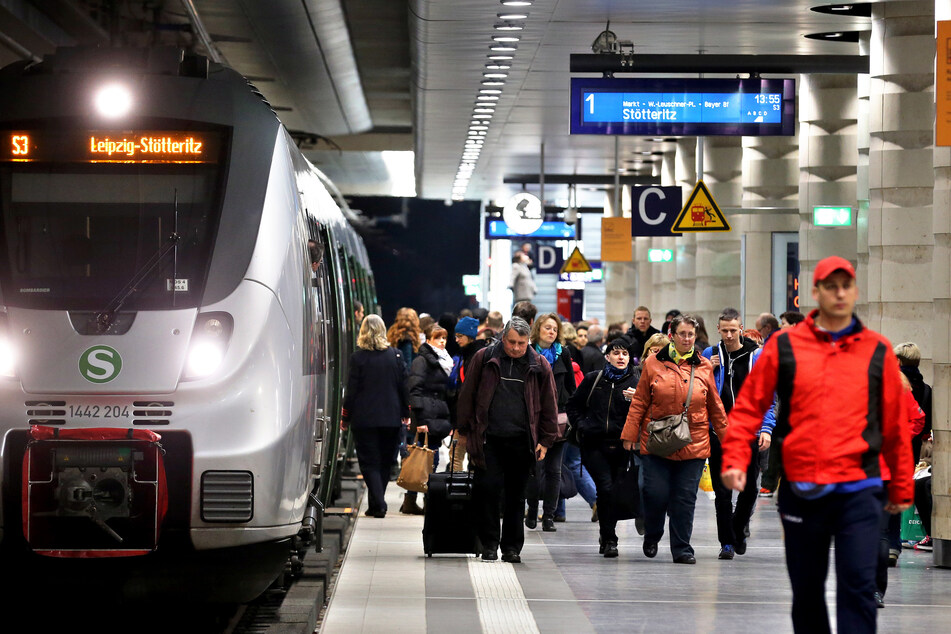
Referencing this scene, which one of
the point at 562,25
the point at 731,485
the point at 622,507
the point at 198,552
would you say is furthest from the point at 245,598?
the point at 562,25

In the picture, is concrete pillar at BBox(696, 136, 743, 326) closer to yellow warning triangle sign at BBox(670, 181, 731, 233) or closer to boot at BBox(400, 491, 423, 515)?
yellow warning triangle sign at BBox(670, 181, 731, 233)

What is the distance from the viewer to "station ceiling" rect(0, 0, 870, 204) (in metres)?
15.9

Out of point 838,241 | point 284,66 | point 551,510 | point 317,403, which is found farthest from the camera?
point 284,66

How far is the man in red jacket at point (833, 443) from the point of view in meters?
6.21

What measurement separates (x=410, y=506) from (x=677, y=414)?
4129mm

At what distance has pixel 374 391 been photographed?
14.0 meters

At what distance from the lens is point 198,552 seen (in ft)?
→ 24.5

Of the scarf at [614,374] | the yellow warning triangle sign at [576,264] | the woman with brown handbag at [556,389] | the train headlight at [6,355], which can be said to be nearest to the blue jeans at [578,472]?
the woman with brown handbag at [556,389]

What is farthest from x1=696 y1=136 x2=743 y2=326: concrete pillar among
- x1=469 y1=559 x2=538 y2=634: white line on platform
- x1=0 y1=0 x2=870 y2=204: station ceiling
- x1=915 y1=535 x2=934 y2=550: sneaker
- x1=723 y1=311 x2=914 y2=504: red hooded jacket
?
x1=723 y1=311 x2=914 y2=504: red hooded jacket

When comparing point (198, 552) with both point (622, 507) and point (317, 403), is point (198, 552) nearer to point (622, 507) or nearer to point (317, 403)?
point (317, 403)

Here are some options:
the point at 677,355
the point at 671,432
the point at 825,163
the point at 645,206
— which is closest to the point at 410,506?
the point at 671,432

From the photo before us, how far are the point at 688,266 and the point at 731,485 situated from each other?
21.8 meters

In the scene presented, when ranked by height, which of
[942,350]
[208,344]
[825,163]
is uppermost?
[825,163]

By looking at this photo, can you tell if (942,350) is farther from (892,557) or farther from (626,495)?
(626,495)
